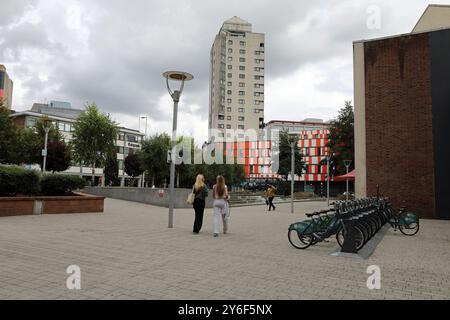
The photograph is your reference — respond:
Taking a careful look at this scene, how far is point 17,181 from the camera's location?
1408 centimetres

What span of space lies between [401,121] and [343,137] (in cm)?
1573

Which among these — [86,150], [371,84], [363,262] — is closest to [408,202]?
[371,84]

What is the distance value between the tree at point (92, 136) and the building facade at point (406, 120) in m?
21.8

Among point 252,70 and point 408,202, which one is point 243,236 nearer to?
point 408,202

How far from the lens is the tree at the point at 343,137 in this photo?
117 feet

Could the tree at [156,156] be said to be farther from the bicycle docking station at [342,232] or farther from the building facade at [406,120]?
the bicycle docking station at [342,232]

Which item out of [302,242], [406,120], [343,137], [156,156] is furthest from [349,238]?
[156,156]

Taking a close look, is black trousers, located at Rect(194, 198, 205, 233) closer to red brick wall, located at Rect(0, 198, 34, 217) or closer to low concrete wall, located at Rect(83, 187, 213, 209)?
red brick wall, located at Rect(0, 198, 34, 217)

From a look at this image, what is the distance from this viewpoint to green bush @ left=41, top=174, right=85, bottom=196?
1599 centimetres

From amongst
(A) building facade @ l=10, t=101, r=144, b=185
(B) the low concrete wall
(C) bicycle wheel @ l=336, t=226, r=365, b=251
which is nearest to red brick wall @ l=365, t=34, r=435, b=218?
(B) the low concrete wall

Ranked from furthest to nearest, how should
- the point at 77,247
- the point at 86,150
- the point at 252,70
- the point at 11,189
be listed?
the point at 252,70 < the point at 86,150 < the point at 11,189 < the point at 77,247

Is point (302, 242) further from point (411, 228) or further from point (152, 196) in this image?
point (152, 196)

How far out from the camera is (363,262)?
7.16 metres
